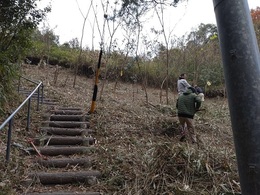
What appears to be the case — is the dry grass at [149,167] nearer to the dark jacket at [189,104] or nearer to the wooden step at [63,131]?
the wooden step at [63,131]

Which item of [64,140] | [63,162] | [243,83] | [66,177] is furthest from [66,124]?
[243,83]

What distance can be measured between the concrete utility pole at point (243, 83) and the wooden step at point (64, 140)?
14.7 feet

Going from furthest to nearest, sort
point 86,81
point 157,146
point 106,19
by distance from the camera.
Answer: point 86,81 → point 106,19 → point 157,146

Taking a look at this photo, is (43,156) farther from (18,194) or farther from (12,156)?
(18,194)

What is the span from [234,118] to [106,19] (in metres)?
11.1

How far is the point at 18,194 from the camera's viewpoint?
3316mm

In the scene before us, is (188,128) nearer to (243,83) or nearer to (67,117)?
(67,117)

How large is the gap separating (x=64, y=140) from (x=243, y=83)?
4.63 m

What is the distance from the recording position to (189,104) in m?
6.46

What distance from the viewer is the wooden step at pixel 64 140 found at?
5.01m

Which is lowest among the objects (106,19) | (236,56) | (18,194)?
(18,194)

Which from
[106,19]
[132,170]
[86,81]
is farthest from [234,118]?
[86,81]

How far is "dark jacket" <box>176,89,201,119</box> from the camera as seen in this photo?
6430 mm

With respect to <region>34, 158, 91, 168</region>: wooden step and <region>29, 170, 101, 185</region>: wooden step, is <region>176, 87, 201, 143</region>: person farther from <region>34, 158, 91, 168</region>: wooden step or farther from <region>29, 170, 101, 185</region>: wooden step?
<region>29, 170, 101, 185</region>: wooden step
